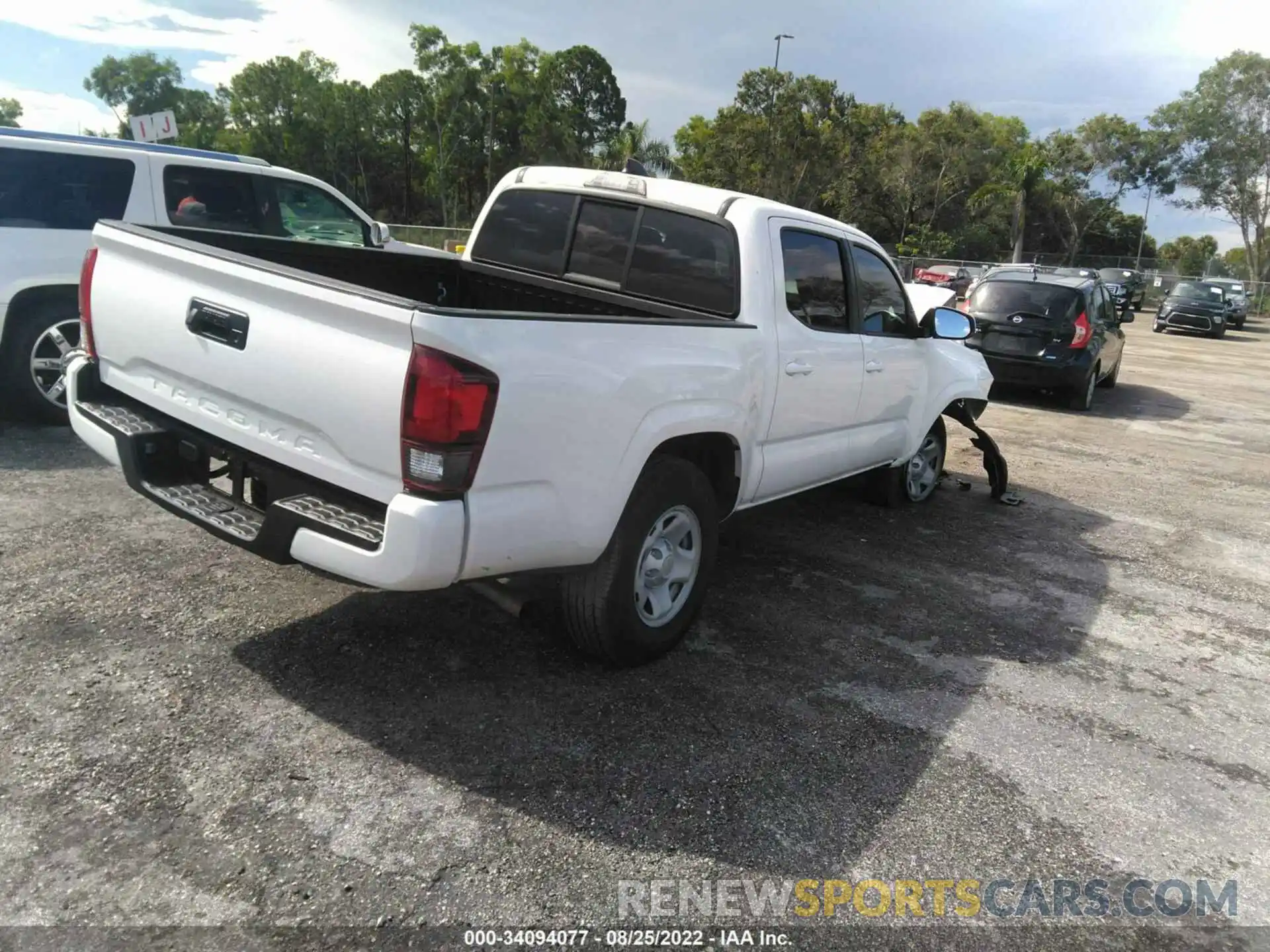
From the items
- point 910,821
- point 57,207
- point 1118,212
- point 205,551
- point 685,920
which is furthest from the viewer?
point 1118,212

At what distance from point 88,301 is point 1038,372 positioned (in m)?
10.6

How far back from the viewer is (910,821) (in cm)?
287

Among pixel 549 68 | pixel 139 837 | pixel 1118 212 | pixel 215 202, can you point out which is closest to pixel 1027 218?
pixel 1118 212

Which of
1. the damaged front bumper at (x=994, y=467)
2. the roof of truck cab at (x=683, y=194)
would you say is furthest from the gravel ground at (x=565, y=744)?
the roof of truck cab at (x=683, y=194)

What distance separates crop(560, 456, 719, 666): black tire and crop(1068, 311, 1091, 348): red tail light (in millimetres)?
9293

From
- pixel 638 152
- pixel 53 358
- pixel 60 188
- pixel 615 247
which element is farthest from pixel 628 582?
pixel 638 152

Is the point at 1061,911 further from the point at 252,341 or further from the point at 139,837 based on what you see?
the point at 252,341

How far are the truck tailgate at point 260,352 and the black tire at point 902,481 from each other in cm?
404

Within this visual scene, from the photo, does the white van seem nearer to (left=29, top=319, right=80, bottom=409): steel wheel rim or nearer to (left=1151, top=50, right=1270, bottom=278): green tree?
(left=29, top=319, right=80, bottom=409): steel wheel rim

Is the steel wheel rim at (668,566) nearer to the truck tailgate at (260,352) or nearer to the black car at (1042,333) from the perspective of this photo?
the truck tailgate at (260,352)

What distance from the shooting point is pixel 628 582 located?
337 cm

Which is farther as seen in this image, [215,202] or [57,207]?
[215,202]

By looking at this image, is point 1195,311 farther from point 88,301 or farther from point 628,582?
point 88,301

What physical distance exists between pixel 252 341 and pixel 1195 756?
148 inches
